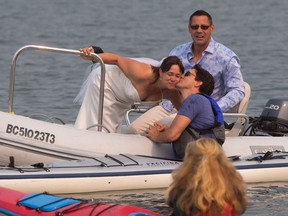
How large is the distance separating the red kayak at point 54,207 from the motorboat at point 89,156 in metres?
1.07

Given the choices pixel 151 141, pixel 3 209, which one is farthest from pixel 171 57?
pixel 3 209

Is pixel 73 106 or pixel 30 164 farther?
pixel 73 106

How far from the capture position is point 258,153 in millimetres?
10367

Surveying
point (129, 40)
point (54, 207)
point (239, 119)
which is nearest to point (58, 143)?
point (239, 119)

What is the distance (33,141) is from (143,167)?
873 millimetres

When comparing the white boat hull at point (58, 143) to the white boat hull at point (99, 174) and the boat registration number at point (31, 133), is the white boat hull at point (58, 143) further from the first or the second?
the white boat hull at point (99, 174)

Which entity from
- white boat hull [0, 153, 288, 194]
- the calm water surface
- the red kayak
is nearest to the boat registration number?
white boat hull [0, 153, 288, 194]

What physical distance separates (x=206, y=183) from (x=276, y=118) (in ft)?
13.3

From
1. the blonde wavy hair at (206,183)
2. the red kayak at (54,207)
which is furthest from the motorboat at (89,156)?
the blonde wavy hair at (206,183)

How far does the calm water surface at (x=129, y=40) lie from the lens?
15.2 meters

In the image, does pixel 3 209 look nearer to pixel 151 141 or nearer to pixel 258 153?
pixel 151 141

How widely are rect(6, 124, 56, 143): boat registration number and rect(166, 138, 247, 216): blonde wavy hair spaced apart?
298cm

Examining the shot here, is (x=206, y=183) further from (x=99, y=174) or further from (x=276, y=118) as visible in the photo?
(x=276, y=118)

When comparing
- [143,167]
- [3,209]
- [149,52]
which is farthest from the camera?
[149,52]
